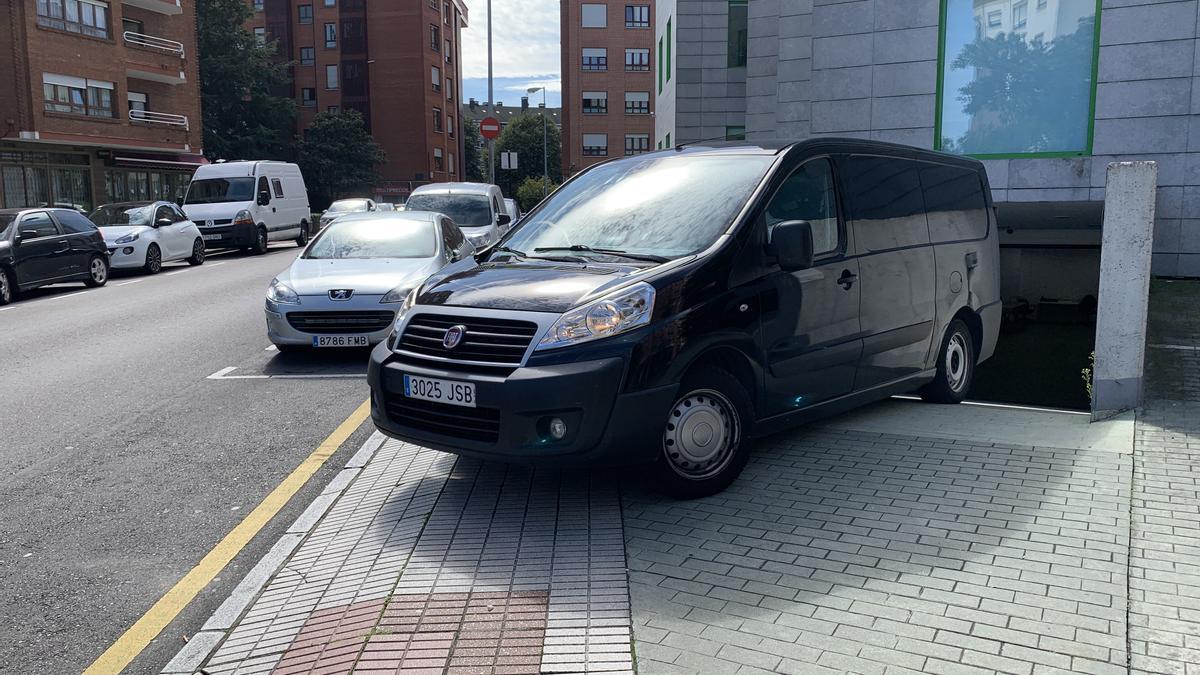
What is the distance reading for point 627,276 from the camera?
492 centimetres

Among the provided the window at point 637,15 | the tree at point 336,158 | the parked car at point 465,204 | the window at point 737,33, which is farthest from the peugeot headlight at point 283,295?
the window at point 637,15

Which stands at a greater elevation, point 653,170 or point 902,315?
point 653,170

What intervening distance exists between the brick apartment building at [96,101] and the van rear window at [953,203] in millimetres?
34430

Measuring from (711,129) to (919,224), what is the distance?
23.5m

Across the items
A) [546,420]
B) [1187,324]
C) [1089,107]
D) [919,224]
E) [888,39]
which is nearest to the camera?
[546,420]

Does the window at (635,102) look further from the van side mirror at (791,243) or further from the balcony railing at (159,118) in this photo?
the van side mirror at (791,243)

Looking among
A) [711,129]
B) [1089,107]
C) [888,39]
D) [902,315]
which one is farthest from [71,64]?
[902,315]

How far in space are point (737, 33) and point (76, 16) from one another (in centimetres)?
2552

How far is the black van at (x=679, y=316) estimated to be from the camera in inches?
183

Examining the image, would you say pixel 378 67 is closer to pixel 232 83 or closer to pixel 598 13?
pixel 232 83

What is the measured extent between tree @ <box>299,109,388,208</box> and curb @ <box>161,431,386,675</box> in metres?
62.5

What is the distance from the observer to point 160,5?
42.7m

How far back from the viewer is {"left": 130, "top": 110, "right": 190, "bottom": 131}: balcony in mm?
41031

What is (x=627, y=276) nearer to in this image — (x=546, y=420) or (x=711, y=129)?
(x=546, y=420)
